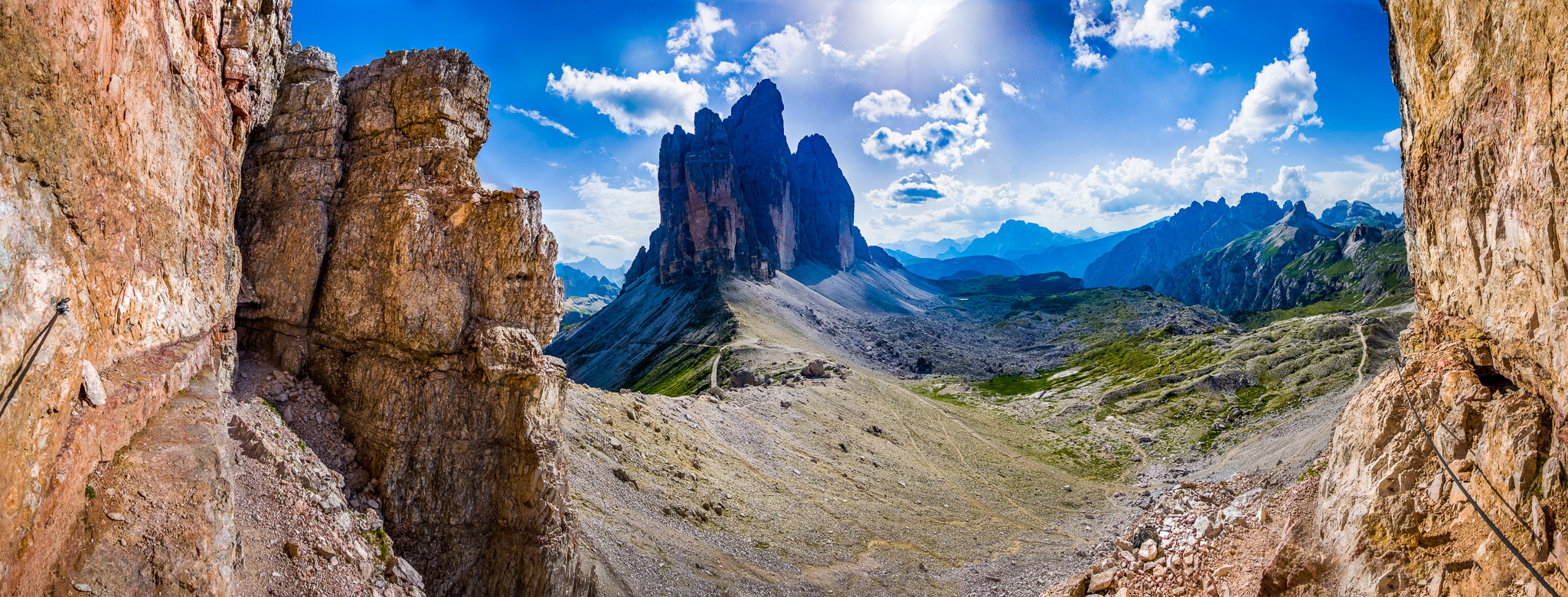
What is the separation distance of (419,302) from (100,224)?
9809 millimetres

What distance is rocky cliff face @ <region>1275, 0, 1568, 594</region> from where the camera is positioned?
869cm

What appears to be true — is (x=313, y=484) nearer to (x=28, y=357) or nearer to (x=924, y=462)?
(x=28, y=357)

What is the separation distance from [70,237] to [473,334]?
11.7m

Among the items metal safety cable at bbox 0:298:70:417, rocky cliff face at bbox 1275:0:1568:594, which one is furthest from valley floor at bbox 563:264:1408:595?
metal safety cable at bbox 0:298:70:417

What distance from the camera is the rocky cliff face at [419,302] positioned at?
1923 cm

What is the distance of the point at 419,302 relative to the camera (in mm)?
19953

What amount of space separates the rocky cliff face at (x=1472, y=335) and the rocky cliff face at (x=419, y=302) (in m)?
22.0

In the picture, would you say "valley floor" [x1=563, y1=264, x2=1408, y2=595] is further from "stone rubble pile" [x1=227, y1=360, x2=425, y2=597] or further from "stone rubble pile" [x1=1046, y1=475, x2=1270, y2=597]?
"stone rubble pile" [x1=1046, y1=475, x2=1270, y2=597]

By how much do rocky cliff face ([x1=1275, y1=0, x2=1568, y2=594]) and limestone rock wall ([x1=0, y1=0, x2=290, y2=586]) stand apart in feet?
66.9

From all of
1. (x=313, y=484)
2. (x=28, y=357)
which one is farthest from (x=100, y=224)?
(x=313, y=484)

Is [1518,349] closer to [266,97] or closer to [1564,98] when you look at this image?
[1564,98]

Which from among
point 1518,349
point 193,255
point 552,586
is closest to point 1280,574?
point 1518,349

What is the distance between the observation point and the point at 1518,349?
9594mm

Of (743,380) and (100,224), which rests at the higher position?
(100,224)
